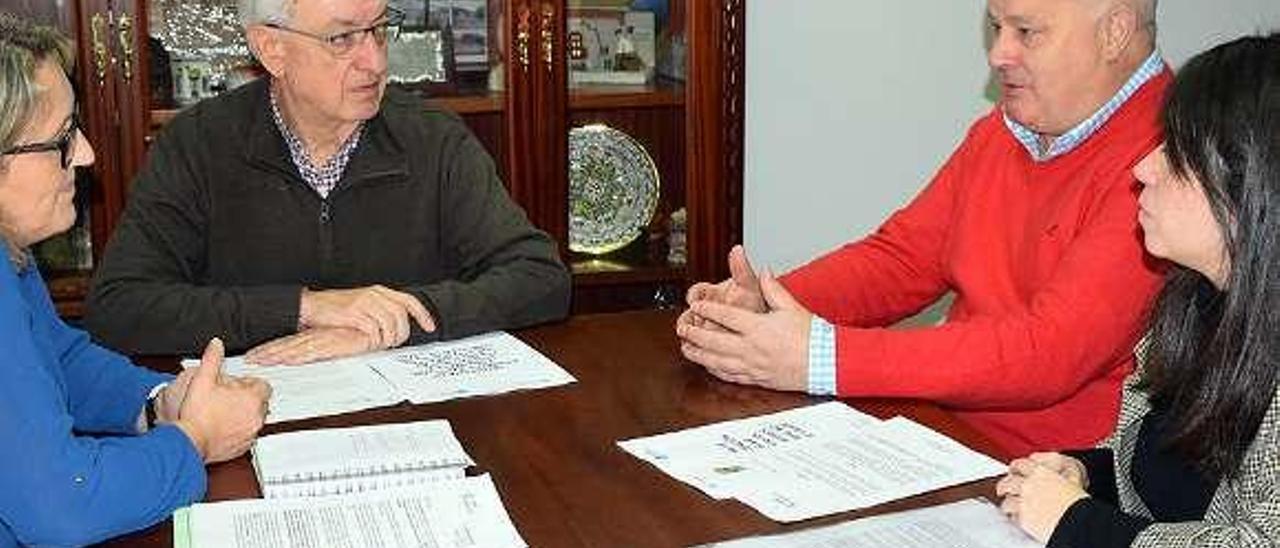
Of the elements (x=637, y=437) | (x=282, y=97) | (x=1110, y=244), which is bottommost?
(x=637, y=437)

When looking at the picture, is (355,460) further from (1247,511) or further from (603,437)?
(1247,511)

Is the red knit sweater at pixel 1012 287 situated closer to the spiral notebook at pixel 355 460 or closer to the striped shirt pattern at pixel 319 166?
the spiral notebook at pixel 355 460

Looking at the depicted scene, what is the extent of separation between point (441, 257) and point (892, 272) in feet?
2.31

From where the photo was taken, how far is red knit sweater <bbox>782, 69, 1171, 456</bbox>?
5.74ft

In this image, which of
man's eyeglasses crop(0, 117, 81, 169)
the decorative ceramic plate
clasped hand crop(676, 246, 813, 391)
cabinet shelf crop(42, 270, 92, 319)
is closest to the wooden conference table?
clasped hand crop(676, 246, 813, 391)

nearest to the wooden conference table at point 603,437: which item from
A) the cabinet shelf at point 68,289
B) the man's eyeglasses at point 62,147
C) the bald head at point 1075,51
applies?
the man's eyeglasses at point 62,147

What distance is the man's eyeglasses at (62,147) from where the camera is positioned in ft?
4.52

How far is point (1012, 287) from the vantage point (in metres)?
2.03

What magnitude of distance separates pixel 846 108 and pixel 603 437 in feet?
6.55

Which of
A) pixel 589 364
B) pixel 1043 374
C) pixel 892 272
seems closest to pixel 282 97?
pixel 589 364

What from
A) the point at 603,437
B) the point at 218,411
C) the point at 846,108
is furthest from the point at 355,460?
the point at 846,108

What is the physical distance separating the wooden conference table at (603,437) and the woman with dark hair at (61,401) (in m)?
0.04

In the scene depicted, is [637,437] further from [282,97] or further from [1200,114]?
[282,97]

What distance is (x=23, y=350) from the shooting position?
4.15 ft
